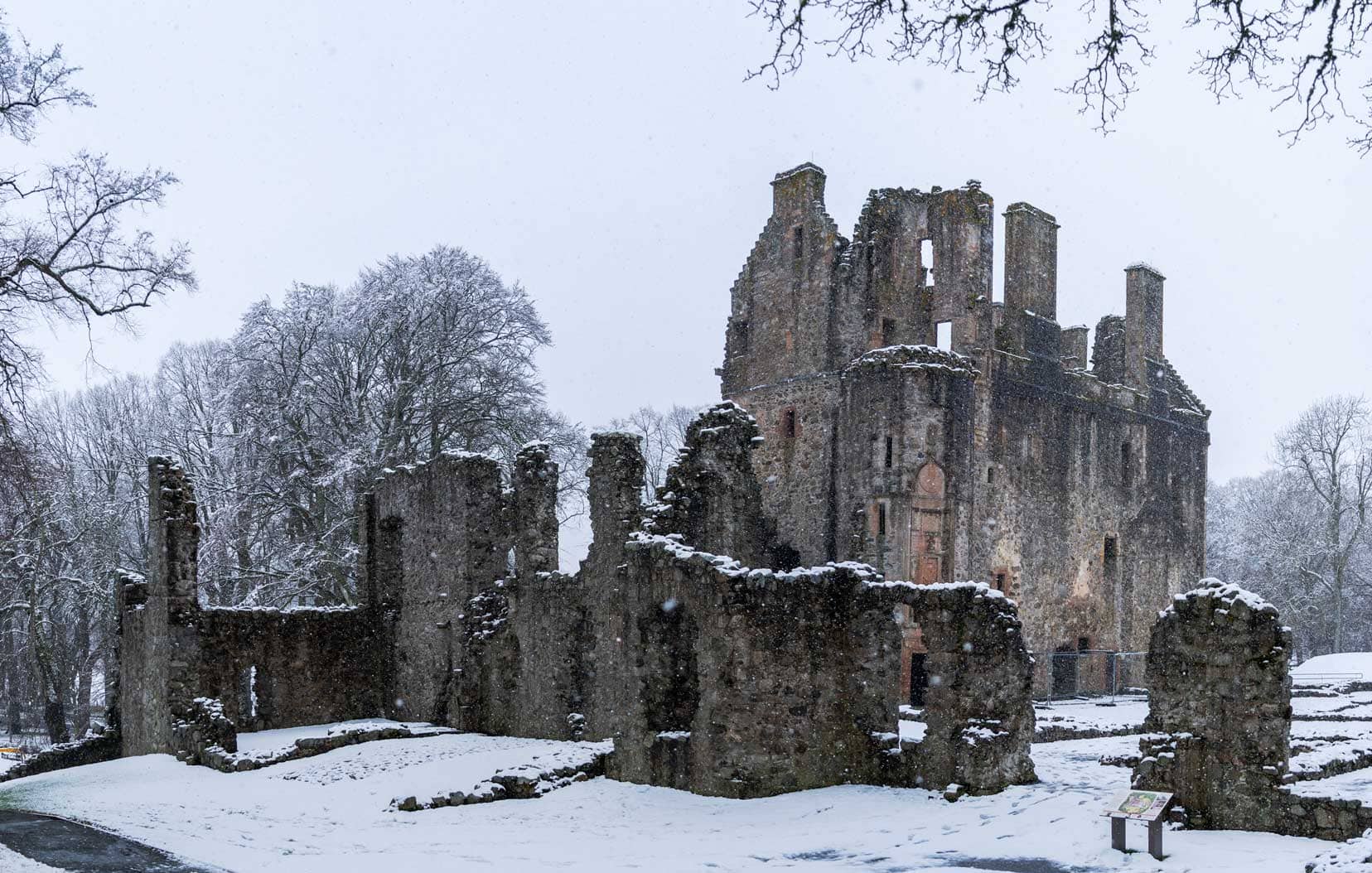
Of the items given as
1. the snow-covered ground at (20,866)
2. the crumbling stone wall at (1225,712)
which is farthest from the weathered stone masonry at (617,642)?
the snow-covered ground at (20,866)

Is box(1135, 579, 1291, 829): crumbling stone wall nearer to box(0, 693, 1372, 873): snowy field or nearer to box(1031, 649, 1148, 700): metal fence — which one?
box(0, 693, 1372, 873): snowy field

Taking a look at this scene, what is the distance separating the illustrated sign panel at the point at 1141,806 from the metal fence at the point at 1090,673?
21.1m

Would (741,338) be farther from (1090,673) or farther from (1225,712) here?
(1225,712)

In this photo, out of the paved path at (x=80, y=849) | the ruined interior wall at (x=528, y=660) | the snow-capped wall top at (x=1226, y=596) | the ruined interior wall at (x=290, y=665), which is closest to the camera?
the snow-capped wall top at (x=1226, y=596)

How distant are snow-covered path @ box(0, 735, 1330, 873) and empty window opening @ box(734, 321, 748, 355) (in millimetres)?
17428

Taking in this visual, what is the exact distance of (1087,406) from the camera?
116ft

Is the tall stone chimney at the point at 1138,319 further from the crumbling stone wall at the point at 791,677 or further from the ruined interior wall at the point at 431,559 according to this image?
the crumbling stone wall at the point at 791,677

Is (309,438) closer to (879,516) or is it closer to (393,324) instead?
(393,324)

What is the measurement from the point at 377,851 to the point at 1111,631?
2637 cm

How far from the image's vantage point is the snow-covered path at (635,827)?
1203 cm

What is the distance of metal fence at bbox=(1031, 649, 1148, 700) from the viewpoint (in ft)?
106

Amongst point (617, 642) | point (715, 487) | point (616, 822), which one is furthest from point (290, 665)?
point (616, 822)

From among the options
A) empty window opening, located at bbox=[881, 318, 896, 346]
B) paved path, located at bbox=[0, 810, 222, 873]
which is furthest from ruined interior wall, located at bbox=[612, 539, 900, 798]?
empty window opening, located at bbox=[881, 318, 896, 346]

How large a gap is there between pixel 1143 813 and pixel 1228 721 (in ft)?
6.04
